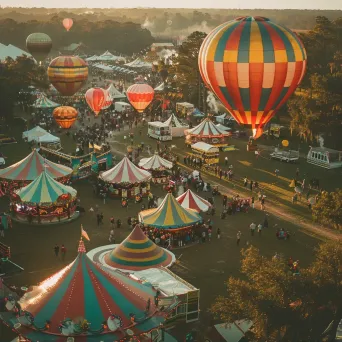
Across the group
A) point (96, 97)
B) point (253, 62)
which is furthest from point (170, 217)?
point (96, 97)

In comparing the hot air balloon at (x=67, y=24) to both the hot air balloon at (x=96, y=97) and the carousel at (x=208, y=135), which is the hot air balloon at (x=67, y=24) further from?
the carousel at (x=208, y=135)

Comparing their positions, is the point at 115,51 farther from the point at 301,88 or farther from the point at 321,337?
the point at 321,337

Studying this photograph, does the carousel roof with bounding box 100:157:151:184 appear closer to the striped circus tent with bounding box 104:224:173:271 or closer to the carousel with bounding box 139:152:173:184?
the carousel with bounding box 139:152:173:184

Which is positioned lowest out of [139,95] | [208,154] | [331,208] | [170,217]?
[208,154]

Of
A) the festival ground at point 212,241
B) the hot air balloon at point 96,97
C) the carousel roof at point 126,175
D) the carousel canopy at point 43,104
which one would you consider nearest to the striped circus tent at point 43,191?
the festival ground at point 212,241

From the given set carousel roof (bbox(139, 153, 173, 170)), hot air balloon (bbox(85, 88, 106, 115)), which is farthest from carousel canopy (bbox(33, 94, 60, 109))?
carousel roof (bbox(139, 153, 173, 170))

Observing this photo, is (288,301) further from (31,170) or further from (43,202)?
(31,170)
